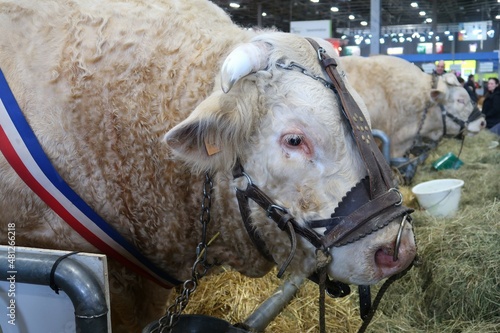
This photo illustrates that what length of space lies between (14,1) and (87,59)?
46 cm

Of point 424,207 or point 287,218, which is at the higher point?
point 287,218

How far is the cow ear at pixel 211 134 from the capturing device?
183 centimetres

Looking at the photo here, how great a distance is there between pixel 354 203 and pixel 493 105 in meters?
11.6

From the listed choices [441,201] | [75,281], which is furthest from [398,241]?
[441,201]

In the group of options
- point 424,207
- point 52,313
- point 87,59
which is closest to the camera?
point 52,313

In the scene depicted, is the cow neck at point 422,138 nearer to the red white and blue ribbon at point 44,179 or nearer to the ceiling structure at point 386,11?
the ceiling structure at point 386,11

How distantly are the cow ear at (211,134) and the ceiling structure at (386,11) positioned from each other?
20.2ft

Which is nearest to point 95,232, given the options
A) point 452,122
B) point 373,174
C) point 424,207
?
point 373,174

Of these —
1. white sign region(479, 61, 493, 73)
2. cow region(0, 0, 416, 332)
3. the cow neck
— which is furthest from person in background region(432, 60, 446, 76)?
cow region(0, 0, 416, 332)

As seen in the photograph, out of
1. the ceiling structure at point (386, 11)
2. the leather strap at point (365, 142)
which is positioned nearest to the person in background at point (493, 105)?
the ceiling structure at point (386, 11)

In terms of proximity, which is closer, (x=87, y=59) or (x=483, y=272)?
(x=87, y=59)

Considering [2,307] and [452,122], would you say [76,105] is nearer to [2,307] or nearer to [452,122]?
[2,307]

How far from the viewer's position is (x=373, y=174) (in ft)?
5.98

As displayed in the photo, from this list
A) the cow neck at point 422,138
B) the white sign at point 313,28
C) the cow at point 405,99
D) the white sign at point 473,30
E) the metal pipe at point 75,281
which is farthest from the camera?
the white sign at point 473,30
